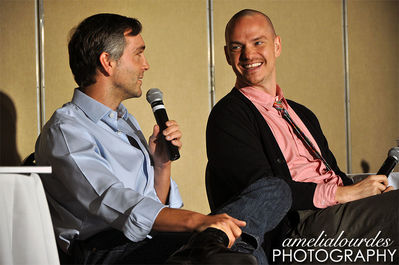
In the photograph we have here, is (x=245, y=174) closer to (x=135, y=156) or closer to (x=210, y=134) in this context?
(x=210, y=134)

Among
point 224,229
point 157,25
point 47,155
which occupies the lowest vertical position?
point 224,229

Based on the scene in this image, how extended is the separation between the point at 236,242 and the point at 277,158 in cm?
64

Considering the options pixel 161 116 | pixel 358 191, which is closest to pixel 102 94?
pixel 161 116

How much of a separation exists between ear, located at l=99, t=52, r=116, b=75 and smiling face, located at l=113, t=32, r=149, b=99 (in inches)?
0.8

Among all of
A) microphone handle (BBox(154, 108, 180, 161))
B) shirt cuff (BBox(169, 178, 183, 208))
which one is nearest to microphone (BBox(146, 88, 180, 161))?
microphone handle (BBox(154, 108, 180, 161))

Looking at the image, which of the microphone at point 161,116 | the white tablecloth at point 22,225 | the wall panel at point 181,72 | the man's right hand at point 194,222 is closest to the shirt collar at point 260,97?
the microphone at point 161,116

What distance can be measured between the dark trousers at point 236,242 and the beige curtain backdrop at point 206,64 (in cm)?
212

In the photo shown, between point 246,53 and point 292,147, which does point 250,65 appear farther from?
point 292,147

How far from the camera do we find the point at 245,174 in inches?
75.8

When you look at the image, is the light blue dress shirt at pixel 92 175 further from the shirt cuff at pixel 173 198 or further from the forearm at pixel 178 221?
the shirt cuff at pixel 173 198

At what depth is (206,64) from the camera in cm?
420

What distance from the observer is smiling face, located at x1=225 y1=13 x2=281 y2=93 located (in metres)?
2.29

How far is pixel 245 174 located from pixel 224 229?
2.01 feet

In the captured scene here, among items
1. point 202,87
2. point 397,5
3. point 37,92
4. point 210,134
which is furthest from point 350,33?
point 210,134
